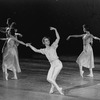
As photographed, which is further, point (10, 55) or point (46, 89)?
point (10, 55)

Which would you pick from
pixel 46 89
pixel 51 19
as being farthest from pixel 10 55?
pixel 51 19

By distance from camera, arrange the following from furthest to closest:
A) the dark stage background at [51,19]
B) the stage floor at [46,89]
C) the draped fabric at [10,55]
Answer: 1. the dark stage background at [51,19]
2. the draped fabric at [10,55]
3. the stage floor at [46,89]

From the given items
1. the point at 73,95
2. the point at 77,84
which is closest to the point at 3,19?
the point at 77,84

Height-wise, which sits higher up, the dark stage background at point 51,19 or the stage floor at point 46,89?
the dark stage background at point 51,19

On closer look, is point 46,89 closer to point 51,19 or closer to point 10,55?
point 10,55

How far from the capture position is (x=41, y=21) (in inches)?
768

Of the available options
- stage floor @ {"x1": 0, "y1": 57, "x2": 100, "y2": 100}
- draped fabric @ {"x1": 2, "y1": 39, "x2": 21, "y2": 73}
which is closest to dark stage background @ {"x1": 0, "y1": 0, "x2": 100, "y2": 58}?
stage floor @ {"x1": 0, "y1": 57, "x2": 100, "y2": 100}

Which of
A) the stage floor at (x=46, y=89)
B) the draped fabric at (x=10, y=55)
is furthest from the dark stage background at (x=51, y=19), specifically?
the draped fabric at (x=10, y=55)

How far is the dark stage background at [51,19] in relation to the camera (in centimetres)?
1830

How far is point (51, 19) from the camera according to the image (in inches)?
758

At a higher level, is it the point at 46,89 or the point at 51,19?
the point at 51,19

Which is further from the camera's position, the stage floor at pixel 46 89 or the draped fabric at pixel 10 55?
the draped fabric at pixel 10 55

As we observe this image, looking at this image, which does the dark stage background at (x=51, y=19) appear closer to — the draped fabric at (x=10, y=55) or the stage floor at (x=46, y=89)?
the stage floor at (x=46, y=89)

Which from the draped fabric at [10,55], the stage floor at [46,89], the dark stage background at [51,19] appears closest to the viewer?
the stage floor at [46,89]
